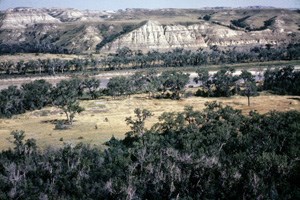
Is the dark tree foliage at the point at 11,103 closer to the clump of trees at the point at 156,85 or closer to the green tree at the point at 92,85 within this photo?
the green tree at the point at 92,85

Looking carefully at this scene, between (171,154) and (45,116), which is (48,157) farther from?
(45,116)

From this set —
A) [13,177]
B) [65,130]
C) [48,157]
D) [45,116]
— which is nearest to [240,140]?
[48,157]

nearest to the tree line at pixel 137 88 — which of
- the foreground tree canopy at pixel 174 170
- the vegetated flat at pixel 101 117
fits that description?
the vegetated flat at pixel 101 117

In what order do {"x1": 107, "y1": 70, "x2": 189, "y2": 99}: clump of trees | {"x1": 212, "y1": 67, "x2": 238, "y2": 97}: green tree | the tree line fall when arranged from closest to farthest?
1. the tree line
2. {"x1": 107, "y1": 70, "x2": 189, "y2": 99}: clump of trees
3. {"x1": 212, "y1": 67, "x2": 238, "y2": 97}: green tree

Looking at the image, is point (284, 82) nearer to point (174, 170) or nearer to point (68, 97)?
point (68, 97)

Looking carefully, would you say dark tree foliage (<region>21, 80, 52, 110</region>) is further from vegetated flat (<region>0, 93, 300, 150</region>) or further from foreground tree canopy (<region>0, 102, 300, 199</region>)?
foreground tree canopy (<region>0, 102, 300, 199</region>)

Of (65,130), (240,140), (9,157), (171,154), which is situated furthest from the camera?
(65,130)

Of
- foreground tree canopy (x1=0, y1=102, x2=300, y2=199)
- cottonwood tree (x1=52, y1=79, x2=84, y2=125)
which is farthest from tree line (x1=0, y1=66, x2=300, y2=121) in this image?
foreground tree canopy (x1=0, y1=102, x2=300, y2=199)
